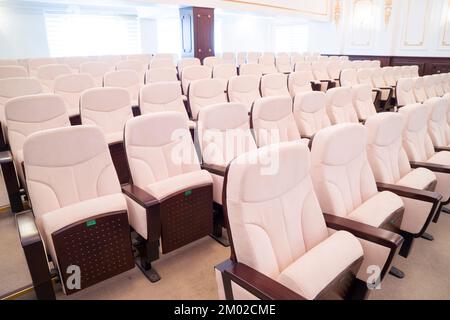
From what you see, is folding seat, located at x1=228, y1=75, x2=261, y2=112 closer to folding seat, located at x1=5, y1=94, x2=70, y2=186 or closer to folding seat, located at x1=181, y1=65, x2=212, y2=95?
folding seat, located at x1=181, y1=65, x2=212, y2=95

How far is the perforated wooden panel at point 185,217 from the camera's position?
1.74m

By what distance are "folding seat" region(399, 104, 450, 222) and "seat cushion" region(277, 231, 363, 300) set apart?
1327 millimetres

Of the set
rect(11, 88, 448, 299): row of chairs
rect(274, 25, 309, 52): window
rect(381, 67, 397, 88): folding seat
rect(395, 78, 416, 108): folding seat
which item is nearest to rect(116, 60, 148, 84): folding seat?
rect(11, 88, 448, 299): row of chairs

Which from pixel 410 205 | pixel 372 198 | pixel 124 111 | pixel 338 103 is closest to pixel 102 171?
pixel 124 111

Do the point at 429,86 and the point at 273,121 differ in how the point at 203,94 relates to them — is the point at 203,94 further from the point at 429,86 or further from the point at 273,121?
the point at 429,86

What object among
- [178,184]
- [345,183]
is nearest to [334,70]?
[345,183]

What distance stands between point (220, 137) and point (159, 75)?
259 centimetres

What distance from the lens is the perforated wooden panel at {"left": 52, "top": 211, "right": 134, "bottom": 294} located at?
1.42 meters

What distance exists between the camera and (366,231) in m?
1.35

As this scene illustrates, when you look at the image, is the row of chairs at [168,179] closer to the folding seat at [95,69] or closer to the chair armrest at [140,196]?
the chair armrest at [140,196]

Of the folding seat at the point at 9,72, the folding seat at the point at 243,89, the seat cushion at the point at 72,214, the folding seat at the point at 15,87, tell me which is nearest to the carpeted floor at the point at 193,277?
the seat cushion at the point at 72,214

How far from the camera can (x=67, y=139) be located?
1660mm
